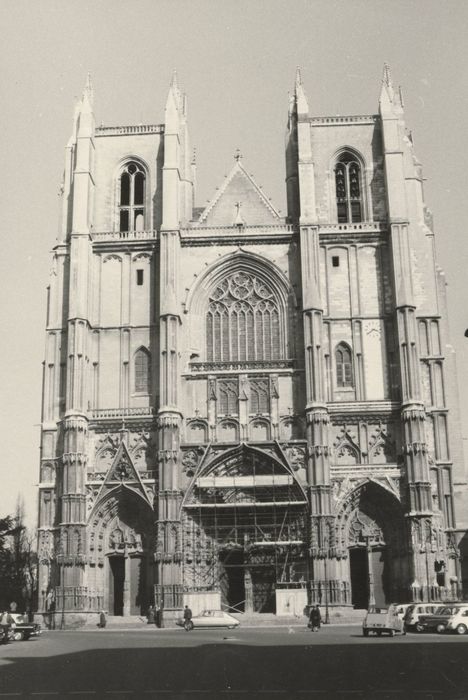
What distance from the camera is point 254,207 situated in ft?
175

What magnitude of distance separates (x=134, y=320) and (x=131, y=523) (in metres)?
10.7

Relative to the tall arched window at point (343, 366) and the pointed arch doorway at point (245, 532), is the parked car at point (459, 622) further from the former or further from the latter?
the tall arched window at point (343, 366)

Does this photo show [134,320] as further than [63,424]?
Yes

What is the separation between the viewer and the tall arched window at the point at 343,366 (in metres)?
48.9

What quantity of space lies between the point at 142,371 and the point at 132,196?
10520mm

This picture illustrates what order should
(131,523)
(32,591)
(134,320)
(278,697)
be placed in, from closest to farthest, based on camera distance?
(278,697) < (131,523) < (134,320) < (32,591)

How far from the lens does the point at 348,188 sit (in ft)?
175

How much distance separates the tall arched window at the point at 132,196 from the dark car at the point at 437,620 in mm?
28031

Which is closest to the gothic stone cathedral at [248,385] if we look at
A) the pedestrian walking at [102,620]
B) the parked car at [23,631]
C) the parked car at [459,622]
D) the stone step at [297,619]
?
the stone step at [297,619]

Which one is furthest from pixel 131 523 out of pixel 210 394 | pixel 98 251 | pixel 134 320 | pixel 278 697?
pixel 278 697

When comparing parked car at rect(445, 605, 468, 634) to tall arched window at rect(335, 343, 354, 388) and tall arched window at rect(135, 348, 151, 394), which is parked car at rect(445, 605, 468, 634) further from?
tall arched window at rect(135, 348, 151, 394)

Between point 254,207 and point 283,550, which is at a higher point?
point 254,207

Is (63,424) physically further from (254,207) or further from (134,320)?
(254,207)

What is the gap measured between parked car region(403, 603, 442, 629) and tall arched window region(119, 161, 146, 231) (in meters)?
27.0
